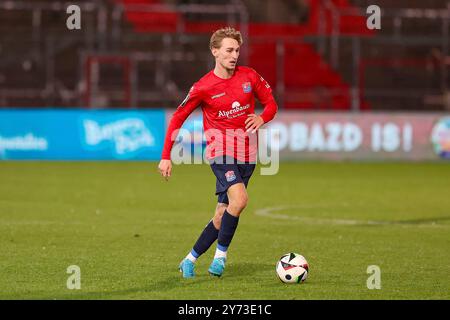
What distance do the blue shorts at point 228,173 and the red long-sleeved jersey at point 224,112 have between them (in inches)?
2.8

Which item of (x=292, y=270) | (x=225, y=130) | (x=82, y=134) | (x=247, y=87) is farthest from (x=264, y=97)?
(x=82, y=134)

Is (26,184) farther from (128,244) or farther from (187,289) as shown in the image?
(187,289)

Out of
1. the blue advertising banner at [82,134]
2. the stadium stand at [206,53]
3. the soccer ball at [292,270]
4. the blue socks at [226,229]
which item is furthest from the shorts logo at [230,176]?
the stadium stand at [206,53]

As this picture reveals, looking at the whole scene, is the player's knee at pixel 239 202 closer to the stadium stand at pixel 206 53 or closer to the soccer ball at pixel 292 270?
the soccer ball at pixel 292 270

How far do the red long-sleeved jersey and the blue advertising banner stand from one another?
52.5 feet

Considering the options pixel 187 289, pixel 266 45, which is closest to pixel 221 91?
pixel 187 289

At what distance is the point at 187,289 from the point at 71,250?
2694 mm

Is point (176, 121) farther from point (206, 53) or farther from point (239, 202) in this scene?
point (206, 53)

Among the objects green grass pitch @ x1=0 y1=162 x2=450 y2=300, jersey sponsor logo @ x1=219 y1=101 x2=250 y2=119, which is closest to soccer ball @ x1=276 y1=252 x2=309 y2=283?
green grass pitch @ x1=0 y1=162 x2=450 y2=300

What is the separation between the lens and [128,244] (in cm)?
1117

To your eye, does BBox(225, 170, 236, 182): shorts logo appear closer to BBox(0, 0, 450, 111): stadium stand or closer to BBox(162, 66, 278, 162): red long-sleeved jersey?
BBox(162, 66, 278, 162): red long-sleeved jersey

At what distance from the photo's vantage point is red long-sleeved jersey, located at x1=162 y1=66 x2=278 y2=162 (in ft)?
29.6

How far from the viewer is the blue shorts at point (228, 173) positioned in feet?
29.4
